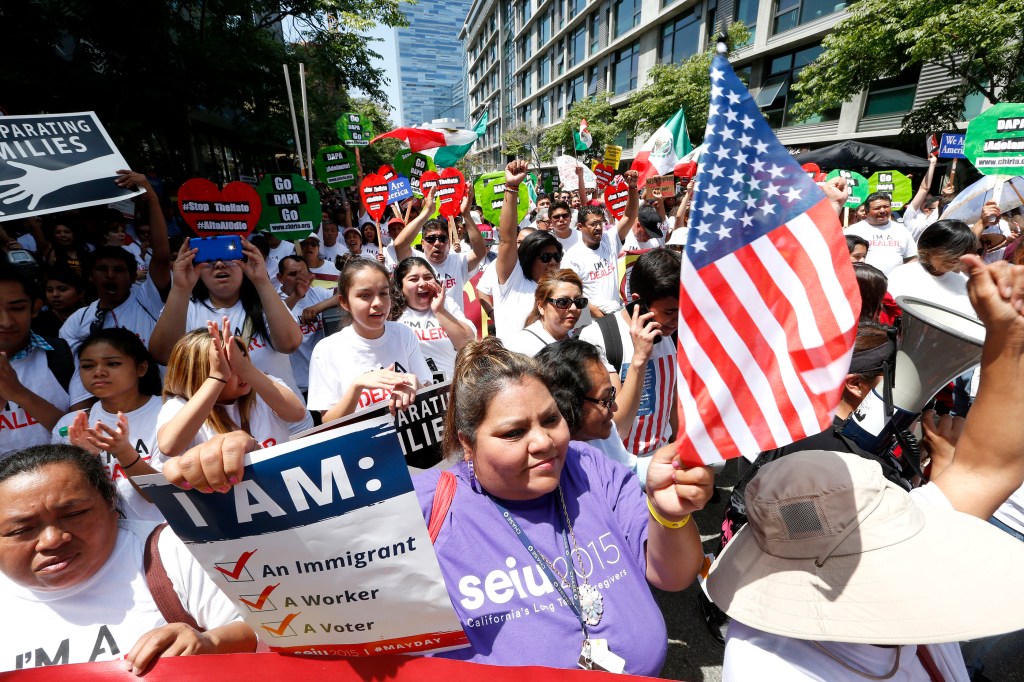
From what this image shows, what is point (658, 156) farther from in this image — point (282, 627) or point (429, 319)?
point (282, 627)

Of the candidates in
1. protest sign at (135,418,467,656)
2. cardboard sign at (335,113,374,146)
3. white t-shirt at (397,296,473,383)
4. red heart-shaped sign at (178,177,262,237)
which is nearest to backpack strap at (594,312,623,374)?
white t-shirt at (397,296,473,383)

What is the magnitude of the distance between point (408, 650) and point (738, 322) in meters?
1.17

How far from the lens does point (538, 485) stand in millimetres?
1485

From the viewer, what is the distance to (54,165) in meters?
3.07

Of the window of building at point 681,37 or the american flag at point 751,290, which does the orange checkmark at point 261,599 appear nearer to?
the american flag at point 751,290

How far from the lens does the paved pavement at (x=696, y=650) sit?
2.26 meters

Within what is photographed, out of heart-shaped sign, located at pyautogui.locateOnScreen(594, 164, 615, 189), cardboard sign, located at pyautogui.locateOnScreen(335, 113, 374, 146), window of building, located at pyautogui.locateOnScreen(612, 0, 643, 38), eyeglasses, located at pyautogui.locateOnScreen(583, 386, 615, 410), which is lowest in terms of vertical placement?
eyeglasses, located at pyautogui.locateOnScreen(583, 386, 615, 410)

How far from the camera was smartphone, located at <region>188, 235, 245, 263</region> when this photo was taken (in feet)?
9.05

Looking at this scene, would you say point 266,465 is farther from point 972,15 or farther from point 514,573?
point 972,15

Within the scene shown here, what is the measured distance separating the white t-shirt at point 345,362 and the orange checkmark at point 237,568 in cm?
144

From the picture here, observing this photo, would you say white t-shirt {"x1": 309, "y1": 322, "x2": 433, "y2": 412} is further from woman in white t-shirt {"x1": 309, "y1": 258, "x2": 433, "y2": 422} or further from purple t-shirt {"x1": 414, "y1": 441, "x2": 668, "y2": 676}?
purple t-shirt {"x1": 414, "y1": 441, "x2": 668, "y2": 676}

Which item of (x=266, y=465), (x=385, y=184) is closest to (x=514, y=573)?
(x=266, y=465)

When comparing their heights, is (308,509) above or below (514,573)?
above

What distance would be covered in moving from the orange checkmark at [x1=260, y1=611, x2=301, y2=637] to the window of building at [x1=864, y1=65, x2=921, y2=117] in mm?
22696
